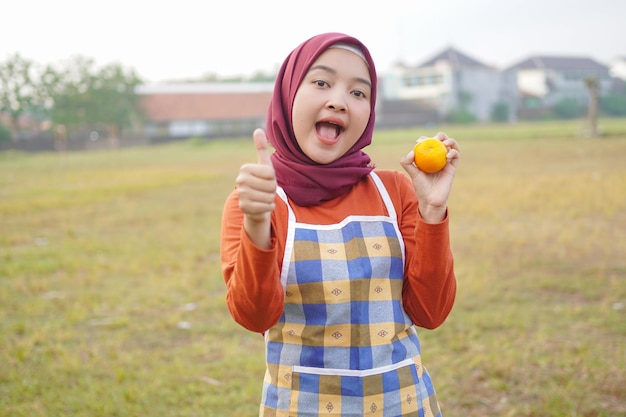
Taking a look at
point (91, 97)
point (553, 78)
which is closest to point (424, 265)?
point (91, 97)

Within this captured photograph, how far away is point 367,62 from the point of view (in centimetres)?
167

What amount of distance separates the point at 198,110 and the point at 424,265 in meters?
49.7

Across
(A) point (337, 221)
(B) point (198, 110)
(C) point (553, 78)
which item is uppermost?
(C) point (553, 78)

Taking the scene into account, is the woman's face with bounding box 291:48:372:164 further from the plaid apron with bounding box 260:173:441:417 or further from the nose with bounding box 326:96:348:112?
the plaid apron with bounding box 260:173:441:417

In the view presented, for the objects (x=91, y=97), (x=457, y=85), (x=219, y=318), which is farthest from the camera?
(x=457, y=85)

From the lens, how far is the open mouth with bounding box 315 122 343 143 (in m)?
1.59

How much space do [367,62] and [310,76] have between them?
0.53ft

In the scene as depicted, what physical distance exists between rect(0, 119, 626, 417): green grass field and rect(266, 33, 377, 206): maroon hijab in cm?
199

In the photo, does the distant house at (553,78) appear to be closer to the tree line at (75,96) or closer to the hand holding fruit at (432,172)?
the tree line at (75,96)

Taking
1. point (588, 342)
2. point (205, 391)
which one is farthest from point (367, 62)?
point (588, 342)

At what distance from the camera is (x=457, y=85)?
195 feet

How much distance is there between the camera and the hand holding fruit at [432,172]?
1.55 meters

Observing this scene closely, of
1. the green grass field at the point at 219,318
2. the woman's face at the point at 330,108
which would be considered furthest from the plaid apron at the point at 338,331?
the green grass field at the point at 219,318

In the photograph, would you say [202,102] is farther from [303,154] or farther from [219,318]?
[303,154]
